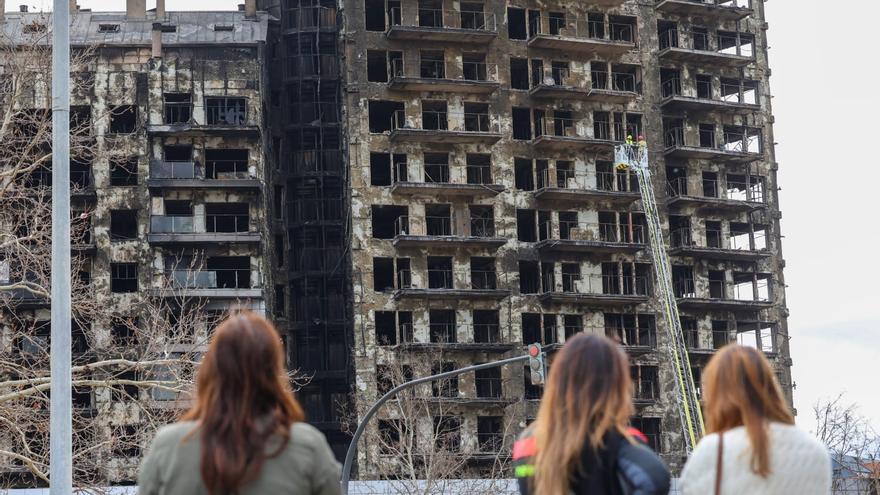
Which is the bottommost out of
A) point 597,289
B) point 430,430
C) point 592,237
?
point 430,430

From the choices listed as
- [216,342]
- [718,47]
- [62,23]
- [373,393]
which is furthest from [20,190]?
[718,47]

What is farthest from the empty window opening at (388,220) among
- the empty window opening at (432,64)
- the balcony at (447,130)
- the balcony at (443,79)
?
the empty window opening at (432,64)

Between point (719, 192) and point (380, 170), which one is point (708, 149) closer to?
point (719, 192)

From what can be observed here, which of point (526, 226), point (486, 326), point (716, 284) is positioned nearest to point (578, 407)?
point (486, 326)

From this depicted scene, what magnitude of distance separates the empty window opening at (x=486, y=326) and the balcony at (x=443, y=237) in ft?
10.4

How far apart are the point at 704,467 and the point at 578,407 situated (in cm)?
63

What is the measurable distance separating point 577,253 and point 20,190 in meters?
49.0

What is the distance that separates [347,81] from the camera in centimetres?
7625

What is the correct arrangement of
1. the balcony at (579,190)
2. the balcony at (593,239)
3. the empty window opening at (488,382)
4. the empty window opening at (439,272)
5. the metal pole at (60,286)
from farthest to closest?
1. the balcony at (579,190)
2. the balcony at (593,239)
3. the empty window opening at (439,272)
4. the empty window opening at (488,382)
5. the metal pole at (60,286)

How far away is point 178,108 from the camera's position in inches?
2963

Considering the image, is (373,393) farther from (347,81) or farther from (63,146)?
(63,146)

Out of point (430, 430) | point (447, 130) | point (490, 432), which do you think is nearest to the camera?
point (430, 430)

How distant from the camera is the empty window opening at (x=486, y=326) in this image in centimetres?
7562

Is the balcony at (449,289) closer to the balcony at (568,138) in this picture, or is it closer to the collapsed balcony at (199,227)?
the balcony at (568,138)
